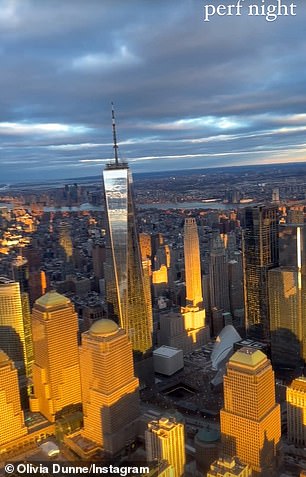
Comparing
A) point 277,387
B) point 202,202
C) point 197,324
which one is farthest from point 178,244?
point 277,387

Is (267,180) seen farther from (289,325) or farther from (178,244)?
(289,325)

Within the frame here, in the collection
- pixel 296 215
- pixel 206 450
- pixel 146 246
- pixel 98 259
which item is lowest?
pixel 206 450

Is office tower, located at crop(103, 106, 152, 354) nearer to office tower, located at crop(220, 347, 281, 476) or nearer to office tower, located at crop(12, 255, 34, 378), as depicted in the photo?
office tower, located at crop(12, 255, 34, 378)

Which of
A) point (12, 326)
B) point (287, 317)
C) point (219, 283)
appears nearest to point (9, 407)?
point (12, 326)

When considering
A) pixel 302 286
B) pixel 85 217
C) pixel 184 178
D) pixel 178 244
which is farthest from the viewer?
pixel 184 178

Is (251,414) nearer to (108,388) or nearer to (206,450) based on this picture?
(206,450)

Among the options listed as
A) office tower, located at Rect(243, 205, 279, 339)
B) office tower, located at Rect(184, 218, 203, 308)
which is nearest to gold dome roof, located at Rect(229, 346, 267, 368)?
office tower, located at Rect(243, 205, 279, 339)
